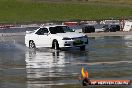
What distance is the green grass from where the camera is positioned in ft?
243

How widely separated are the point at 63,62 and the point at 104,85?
301 inches

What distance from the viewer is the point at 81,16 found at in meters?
75.4

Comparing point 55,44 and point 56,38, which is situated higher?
point 56,38

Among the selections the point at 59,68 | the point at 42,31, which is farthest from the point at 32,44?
the point at 59,68

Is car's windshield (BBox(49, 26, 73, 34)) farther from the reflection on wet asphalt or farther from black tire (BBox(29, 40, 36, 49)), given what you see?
the reflection on wet asphalt

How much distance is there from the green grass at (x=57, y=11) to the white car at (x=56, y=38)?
39940 millimetres

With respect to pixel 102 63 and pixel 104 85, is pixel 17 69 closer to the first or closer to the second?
pixel 102 63

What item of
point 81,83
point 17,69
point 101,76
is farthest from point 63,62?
point 81,83

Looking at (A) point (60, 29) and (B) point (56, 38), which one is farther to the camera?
Result: (A) point (60, 29)

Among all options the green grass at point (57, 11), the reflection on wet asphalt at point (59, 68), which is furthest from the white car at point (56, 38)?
the green grass at point (57, 11)

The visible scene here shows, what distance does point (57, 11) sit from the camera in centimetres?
7912

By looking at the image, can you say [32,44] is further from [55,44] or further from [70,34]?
[70,34]

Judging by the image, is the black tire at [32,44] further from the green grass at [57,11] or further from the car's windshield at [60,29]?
the green grass at [57,11]

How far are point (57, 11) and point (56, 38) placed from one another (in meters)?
50.1
